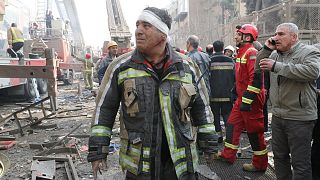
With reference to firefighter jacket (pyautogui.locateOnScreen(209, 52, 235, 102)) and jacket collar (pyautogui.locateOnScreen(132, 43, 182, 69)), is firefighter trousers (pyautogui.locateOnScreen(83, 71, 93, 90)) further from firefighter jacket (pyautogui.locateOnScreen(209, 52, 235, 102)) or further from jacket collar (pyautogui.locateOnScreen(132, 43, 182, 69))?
jacket collar (pyautogui.locateOnScreen(132, 43, 182, 69))

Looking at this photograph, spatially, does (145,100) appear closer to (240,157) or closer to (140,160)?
(140,160)

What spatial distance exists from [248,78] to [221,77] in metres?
1.56

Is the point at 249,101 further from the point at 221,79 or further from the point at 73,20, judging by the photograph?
the point at 73,20

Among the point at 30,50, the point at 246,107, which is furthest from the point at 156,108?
the point at 30,50

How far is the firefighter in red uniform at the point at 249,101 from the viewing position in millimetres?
4082

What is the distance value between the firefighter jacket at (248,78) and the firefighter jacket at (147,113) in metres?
1.77

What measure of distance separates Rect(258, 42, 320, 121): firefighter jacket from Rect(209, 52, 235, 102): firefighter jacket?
2468 millimetres

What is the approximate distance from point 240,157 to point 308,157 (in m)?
1.98

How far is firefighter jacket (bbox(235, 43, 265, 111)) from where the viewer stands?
159 inches

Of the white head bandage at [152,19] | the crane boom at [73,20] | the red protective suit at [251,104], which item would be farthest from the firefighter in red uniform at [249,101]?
the crane boom at [73,20]

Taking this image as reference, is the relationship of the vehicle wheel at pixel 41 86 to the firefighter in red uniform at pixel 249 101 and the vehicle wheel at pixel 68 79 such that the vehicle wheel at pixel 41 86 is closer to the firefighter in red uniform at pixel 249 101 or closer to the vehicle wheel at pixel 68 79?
the vehicle wheel at pixel 68 79

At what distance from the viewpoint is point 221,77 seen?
19.5 feet

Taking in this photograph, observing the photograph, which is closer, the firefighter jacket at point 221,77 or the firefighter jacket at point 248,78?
the firefighter jacket at point 248,78

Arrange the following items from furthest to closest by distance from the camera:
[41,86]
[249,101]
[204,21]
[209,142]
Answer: [204,21]
[41,86]
[249,101]
[209,142]
